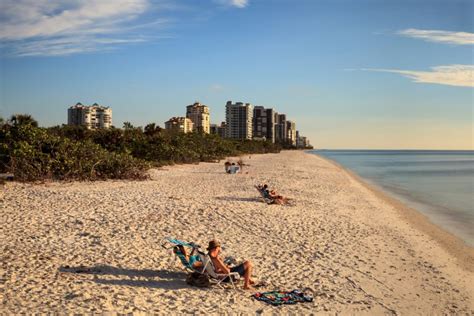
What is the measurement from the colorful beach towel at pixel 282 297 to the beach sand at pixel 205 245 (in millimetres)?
115

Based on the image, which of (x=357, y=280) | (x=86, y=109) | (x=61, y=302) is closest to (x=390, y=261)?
(x=357, y=280)

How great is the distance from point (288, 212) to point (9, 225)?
23.4ft

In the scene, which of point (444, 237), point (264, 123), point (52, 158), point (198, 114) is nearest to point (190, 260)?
point (444, 237)

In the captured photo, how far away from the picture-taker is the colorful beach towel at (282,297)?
584cm

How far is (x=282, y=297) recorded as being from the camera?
19.5ft

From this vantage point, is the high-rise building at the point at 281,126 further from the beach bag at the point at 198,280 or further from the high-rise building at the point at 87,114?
the beach bag at the point at 198,280

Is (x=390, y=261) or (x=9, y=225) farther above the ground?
(x=9, y=225)

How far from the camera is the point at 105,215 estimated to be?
33.7 ft

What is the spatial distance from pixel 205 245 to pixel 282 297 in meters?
2.89

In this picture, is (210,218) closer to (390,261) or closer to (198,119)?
(390,261)

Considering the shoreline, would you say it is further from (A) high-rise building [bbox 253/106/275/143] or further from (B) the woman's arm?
(A) high-rise building [bbox 253/106/275/143]

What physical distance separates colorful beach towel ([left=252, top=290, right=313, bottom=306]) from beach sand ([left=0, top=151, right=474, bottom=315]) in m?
0.12

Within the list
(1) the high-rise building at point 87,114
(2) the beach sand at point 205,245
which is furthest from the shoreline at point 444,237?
(1) the high-rise building at point 87,114

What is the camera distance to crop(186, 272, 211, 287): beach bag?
20.7 feet
